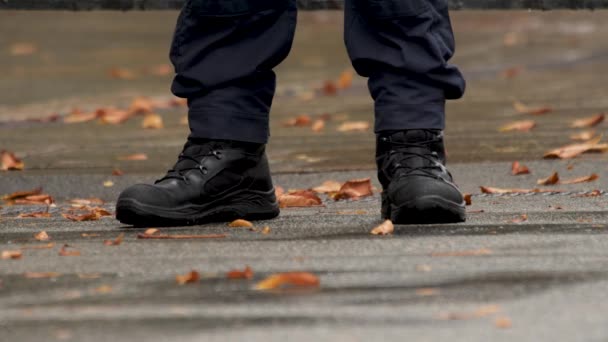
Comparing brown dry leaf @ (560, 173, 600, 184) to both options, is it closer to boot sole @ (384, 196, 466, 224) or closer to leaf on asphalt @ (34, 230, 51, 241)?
boot sole @ (384, 196, 466, 224)

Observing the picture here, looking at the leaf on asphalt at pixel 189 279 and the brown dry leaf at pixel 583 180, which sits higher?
the leaf on asphalt at pixel 189 279

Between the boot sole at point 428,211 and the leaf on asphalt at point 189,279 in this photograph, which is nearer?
the leaf on asphalt at point 189,279

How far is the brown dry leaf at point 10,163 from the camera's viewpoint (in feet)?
17.4

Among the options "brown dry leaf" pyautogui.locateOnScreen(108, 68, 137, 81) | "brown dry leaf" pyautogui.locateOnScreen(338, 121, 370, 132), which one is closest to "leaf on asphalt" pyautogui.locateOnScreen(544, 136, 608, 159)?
"brown dry leaf" pyautogui.locateOnScreen(338, 121, 370, 132)

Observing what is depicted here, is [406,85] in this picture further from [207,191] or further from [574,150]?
[574,150]

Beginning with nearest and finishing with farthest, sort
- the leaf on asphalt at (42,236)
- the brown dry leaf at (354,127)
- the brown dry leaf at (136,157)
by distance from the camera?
the leaf on asphalt at (42,236) < the brown dry leaf at (136,157) < the brown dry leaf at (354,127)

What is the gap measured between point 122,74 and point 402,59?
716cm

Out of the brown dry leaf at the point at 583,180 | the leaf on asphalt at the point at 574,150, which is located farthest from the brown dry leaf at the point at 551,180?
the leaf on asphalt at the point at 574,150

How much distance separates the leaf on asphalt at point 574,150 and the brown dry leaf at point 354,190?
114cm

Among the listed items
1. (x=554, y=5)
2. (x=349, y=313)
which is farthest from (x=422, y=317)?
(x=554, y=5)

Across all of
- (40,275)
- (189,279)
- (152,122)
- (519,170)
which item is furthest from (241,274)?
(152,122)

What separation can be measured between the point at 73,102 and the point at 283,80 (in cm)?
190

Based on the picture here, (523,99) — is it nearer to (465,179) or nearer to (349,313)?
(465,179)

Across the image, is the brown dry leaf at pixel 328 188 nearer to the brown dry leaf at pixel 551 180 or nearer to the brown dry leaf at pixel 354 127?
the brown dry leaf at pixel 551 180
